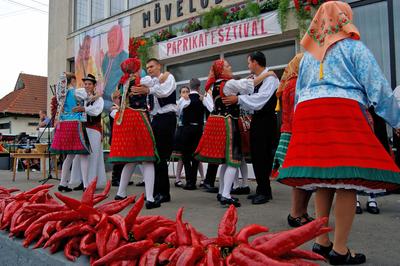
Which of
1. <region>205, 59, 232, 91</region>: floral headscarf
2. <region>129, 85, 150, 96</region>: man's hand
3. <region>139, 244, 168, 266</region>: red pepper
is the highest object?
<region>205, 59, 232, 91</region>: floral headscarf

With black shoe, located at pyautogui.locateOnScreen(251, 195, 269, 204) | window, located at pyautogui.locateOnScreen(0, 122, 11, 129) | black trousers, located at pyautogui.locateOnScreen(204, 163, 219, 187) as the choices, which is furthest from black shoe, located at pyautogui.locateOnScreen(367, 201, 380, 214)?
window, located at pyautogui.locateOnScreen(0, 122, 11, 129)

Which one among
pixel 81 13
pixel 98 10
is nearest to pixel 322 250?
pixel 98 10

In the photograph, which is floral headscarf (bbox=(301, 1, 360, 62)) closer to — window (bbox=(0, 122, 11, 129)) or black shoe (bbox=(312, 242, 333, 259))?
black shoe (bbox=(312, 242, 333, 259))

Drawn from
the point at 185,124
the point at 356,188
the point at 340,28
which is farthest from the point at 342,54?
the point at 185,124

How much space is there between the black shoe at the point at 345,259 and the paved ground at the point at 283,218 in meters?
0.08

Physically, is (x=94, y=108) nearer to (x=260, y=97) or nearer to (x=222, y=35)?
(x=260, y=97)

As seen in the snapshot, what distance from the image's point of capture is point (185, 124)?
6461 millimetres

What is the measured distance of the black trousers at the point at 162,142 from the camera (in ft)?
15.2

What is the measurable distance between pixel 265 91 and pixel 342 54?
2069 millimetres

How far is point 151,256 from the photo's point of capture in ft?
5.20

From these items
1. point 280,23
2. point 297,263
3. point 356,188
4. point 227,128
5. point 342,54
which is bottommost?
point 297,263

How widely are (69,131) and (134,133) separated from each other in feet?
→ 6.26

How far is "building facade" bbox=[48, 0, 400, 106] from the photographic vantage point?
661 cm

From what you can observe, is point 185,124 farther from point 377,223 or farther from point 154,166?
point 377,223
